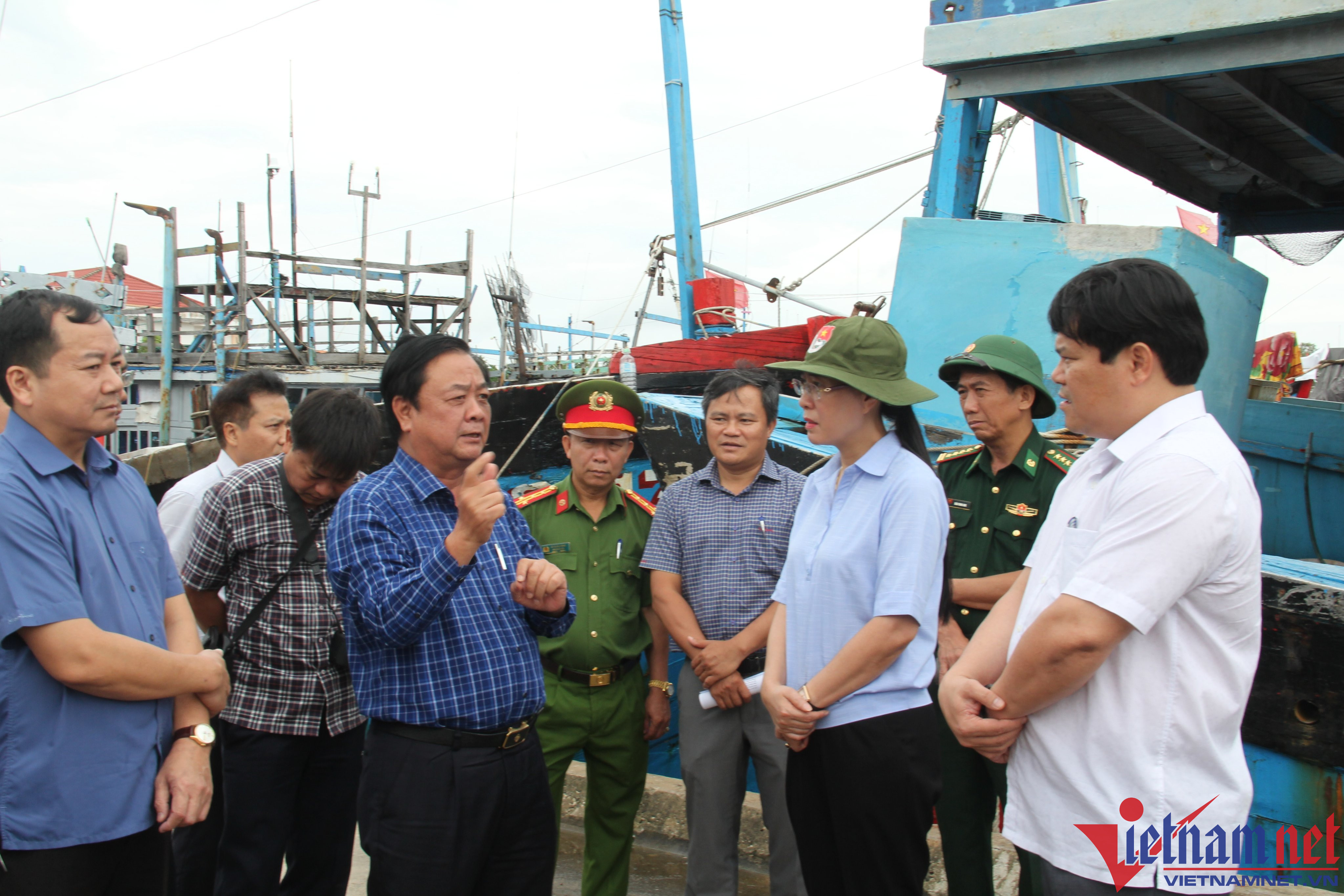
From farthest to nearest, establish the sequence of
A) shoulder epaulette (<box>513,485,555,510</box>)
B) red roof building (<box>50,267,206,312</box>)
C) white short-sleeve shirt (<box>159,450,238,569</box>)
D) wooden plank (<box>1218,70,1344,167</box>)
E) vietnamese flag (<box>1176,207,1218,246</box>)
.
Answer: red roof building (<box>50,267,206,312</box>) < vietnamese flag (<box>1176,207,1218,246</box>) < wooden plank (<box>1218,70,1344,167</box>) < shoulder epaulette (<box>513,485,555,510</box>) < white short-sleeve shirt (<box>159,450,238,569</box>)

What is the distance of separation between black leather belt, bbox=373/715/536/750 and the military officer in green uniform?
88 centimetres

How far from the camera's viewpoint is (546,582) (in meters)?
1.83

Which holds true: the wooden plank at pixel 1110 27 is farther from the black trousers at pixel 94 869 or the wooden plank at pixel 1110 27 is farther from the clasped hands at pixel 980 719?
the black trousers at pixel 94 869

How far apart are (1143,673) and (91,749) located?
1931 millimetres

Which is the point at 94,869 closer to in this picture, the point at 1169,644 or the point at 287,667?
the point at 287,667

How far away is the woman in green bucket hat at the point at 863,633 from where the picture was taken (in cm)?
189

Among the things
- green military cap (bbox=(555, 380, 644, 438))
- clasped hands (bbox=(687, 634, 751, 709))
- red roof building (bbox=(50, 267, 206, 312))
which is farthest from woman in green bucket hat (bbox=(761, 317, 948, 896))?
red roof building (bbox=(50, 267, 206, 312))

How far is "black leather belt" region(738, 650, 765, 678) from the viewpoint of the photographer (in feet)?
9.00

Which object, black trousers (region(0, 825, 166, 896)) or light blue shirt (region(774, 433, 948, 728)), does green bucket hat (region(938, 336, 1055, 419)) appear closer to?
light blue shirt (region(774, 433, 948, 728))

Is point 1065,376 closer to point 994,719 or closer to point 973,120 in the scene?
point 994,719

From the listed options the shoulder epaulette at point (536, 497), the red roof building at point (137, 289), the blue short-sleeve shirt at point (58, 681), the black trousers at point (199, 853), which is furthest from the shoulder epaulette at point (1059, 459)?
the red roof building at point (137, 289)

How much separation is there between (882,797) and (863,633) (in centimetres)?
38

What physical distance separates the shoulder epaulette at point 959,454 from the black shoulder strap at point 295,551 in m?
2.11

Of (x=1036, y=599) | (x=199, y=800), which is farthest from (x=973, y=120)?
(x=199, y=800)
